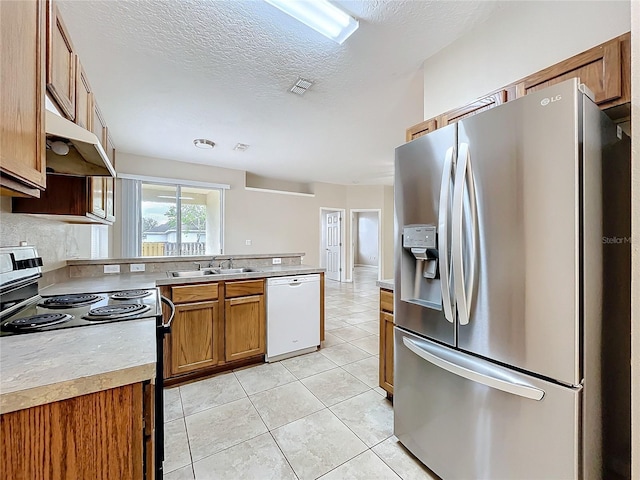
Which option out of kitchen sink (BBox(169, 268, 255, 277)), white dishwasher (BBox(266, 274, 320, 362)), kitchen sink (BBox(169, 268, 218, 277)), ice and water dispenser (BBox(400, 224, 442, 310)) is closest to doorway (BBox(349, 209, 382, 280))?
white dishwasher (BBox(266, 274, 320, 362))

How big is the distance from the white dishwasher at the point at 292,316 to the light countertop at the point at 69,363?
1731mm

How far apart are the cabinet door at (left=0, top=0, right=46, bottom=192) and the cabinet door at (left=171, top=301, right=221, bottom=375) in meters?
1.65

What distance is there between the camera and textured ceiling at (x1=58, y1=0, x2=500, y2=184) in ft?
5.47

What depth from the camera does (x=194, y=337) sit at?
240 cm

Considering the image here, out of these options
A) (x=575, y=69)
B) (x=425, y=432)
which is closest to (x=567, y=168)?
(x=575, y=69)

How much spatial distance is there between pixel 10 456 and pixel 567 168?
1724 millimetres

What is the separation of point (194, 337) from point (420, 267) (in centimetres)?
196

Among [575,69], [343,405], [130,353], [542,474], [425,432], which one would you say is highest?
[575,69]

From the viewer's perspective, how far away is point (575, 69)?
1.20 metres

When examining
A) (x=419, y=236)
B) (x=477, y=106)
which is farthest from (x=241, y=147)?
(x=419, y=236)

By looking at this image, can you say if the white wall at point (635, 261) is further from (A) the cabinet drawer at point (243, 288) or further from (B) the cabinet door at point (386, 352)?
(A) the cabinet drawer at point (243, 288)


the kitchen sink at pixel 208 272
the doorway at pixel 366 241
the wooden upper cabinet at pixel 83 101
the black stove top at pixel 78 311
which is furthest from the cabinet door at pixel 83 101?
the doorway at pixel 366 241

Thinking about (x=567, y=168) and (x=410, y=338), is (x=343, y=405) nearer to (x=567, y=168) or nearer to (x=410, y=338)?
(x=410, y=338)

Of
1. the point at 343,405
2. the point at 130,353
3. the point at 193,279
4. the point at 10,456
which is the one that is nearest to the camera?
the point at 10,456
